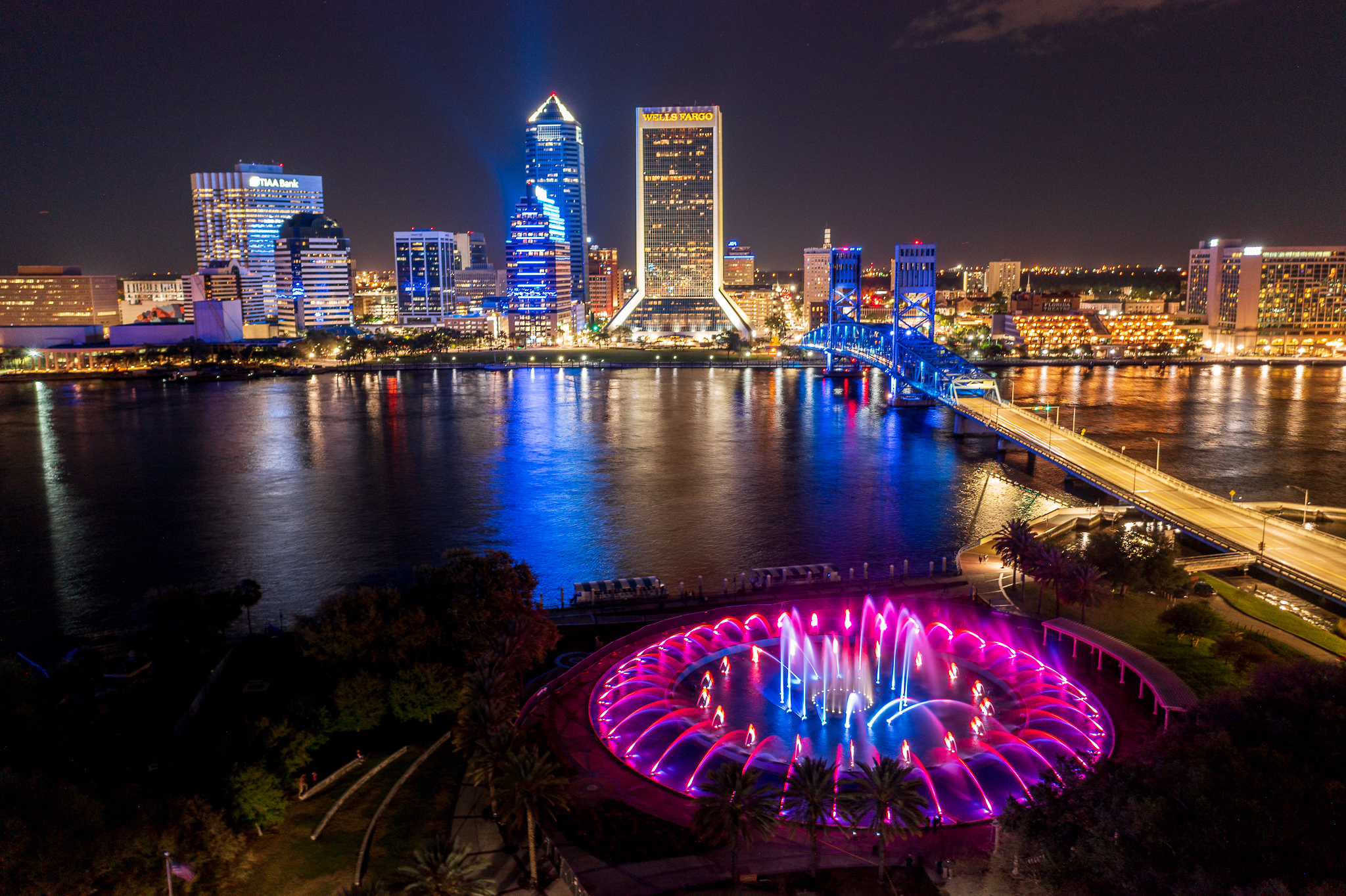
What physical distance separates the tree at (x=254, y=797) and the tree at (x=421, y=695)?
8.54 feet

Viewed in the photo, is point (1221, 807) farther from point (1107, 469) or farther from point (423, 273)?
point (423, 273)

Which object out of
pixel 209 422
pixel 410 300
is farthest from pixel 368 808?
pixel 410 300

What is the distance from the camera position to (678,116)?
99438mm

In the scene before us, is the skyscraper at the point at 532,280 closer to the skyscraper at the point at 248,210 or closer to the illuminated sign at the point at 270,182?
the skyscraper at the point at 248,210

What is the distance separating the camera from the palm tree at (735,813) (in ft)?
→ 28.7

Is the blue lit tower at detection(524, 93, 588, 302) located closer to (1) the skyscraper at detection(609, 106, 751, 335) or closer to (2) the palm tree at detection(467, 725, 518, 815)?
(1) the skyscraper at detection(609, 106, 751, 335)

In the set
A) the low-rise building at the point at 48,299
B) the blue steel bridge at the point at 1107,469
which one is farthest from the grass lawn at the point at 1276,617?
the low-rise building at the point at 48,299

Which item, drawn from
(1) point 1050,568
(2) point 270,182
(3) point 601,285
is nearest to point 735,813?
(1) point 1050,568

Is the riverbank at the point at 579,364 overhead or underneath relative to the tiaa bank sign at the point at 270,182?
underneath

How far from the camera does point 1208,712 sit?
330 inches

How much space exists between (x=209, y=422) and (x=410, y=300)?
328 ft

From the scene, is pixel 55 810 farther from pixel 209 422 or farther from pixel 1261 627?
pixel 209 422

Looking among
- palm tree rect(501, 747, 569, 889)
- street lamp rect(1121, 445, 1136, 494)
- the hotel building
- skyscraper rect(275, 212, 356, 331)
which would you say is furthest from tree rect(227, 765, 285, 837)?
skyscraper rect(275, 212, 356, 331)

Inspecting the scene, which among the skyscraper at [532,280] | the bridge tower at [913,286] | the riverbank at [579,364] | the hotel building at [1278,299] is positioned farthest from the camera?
the skyscraper at [532,280]
